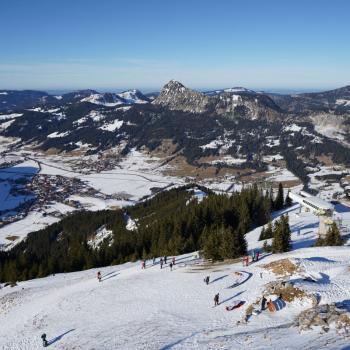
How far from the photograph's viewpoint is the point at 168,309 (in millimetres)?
50312

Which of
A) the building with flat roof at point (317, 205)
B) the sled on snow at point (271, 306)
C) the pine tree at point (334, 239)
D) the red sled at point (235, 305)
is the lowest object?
the building with flat roof at point (317, 205)

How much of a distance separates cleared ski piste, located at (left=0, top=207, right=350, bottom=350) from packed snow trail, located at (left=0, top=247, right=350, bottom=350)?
106 millimetres

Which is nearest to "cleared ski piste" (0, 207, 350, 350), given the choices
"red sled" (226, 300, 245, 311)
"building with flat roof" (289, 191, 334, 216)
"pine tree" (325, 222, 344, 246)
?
"red sled" (226, 300, 245, 311)

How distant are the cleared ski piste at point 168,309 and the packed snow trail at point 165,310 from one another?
0.11 metres

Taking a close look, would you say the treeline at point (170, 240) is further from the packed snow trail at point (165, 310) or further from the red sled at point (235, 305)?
the red sled at point (235, 305)

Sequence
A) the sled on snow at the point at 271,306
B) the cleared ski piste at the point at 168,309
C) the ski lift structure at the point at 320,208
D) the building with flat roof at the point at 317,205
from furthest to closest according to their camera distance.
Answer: the building with flat roof at the point at 317,205
the ski lift structure at the point at 320,208
the sled on snow at the point at 271,306
the cleared ski piste at the point at 168,309

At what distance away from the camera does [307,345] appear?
1399 inches

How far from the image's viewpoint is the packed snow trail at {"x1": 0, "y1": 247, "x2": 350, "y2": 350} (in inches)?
1588

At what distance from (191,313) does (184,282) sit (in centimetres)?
1184

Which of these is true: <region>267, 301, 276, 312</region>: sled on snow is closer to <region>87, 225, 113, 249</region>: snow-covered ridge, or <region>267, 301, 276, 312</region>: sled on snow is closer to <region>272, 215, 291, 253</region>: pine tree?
<region>272, 215, 291, 253</region>: pine tree

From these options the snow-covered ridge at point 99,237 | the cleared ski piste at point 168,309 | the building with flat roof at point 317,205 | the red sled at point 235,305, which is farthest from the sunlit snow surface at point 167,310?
the snow-covered ridge at point 99,237

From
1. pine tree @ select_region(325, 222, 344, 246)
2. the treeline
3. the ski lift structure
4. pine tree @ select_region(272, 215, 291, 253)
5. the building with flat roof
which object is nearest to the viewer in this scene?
pine tree @ select_region(272, 215, 291, 253)

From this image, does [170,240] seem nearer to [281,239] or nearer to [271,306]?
[281,239]

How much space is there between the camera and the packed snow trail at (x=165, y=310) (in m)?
40.3
